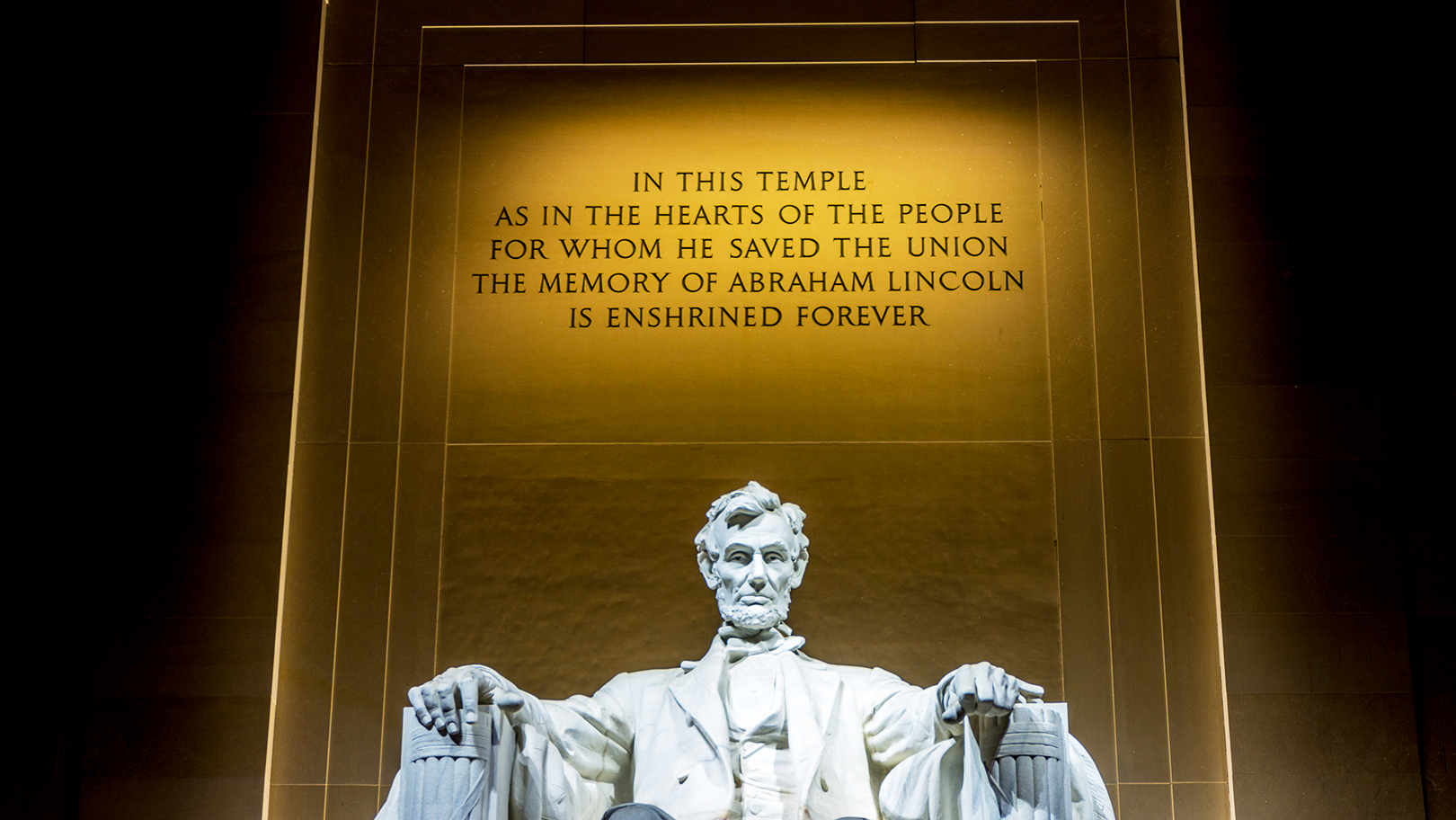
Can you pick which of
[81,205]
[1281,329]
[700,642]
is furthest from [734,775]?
[81,205]

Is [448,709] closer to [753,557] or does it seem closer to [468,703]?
[468,703]

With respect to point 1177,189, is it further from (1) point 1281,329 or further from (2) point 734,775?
(2) point 734,775

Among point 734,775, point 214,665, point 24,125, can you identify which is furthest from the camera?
point 24,125

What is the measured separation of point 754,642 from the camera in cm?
512

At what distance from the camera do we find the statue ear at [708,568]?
17.1ft

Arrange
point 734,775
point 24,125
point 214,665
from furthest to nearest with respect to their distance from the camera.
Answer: point 24,125 < point 214,665 < point 734,775

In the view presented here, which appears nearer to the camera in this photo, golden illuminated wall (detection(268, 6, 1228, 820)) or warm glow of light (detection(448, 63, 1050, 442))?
golden illuminated wall (detection(268, 6, 1228, 820))

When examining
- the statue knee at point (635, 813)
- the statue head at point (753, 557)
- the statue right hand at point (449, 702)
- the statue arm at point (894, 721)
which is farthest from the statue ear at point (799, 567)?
the statue right hand at point (449, 702)

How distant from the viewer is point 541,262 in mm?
6441

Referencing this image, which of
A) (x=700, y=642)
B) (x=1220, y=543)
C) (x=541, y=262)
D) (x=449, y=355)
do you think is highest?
(x=541, y=262)

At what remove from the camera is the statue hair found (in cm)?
518

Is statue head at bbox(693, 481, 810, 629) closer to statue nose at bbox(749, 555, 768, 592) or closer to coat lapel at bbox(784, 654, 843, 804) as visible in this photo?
statue nose at bbox(749, 555, 768, 592)

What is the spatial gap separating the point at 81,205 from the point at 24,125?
41cm

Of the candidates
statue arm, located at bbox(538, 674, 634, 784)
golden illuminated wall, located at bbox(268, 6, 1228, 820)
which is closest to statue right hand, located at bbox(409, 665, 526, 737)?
statue arm, located at bbox(538, 674, 634, 784)
